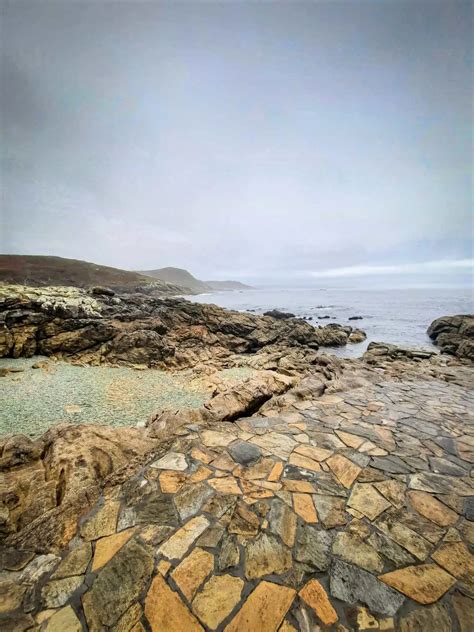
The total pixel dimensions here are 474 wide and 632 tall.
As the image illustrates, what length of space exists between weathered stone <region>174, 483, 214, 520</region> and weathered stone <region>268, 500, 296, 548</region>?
715 mm

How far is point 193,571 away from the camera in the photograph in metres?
2.04

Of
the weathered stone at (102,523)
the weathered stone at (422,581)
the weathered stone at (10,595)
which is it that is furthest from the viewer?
the weathered stone at (102,523)

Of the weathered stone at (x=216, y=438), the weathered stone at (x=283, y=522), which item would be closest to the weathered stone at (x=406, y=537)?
the weathered stone at (x=283, y=522)

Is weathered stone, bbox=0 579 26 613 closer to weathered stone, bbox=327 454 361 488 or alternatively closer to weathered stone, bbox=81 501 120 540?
weathered stone, bbox=81 501 120 540

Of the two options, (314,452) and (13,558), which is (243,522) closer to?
(314,452)

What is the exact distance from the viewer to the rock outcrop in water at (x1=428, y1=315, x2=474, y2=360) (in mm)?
14304

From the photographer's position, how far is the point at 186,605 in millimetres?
1815

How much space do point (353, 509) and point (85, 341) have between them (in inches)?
524

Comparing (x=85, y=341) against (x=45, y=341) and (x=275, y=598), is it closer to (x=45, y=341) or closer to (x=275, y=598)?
(x=45, y=341)

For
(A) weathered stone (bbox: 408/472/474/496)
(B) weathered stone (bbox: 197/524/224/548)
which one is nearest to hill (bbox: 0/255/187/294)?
(B) weathered stone (bbox: 197/524/224/548)

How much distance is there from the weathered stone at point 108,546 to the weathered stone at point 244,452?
1509mm

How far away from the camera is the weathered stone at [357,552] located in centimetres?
211

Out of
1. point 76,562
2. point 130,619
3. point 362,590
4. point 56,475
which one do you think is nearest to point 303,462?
point 362,590

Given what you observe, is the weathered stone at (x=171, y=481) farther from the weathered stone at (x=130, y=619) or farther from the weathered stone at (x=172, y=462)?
the weathered stone at (x=130, y=619)
